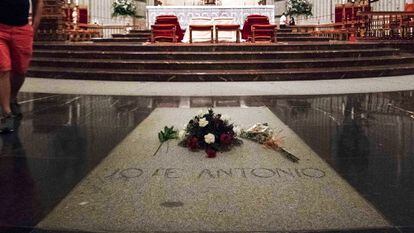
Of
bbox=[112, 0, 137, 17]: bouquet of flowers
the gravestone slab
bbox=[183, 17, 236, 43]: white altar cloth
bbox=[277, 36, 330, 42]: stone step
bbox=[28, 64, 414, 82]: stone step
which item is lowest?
the gravestone slab

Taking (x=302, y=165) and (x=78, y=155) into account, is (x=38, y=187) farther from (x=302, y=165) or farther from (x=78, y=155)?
(x=302, y=165)

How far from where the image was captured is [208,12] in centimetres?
2173

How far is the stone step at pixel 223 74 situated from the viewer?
12227mm

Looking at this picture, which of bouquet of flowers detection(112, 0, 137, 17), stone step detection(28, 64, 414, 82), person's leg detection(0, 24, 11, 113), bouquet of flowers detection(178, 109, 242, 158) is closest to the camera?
bouquet of flowers detection(178, 109, 242, 158)

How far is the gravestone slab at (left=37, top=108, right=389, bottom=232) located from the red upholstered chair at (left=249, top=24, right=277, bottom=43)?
42.3 feet

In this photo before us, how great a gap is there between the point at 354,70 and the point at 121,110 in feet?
22.6

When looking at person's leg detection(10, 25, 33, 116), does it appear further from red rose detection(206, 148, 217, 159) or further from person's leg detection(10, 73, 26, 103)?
red rose detection(206, 148, 217, 159)

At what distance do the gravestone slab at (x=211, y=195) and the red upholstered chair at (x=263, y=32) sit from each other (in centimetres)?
1288

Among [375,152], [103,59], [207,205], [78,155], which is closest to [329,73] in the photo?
[103,59]

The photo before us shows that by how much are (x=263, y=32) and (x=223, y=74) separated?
661 centimetres

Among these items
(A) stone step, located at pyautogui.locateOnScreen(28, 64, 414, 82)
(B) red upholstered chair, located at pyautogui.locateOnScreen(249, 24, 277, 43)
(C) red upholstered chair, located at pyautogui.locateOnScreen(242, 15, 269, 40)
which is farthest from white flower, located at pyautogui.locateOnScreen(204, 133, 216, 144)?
(C) red upholstered chair, located at pyautogui.locateOnScreen(242, 15, 269, 40)

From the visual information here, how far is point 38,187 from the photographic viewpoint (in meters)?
3.66

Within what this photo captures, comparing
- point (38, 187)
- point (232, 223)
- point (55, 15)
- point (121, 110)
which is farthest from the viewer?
point (55, 15)

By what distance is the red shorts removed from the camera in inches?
227
